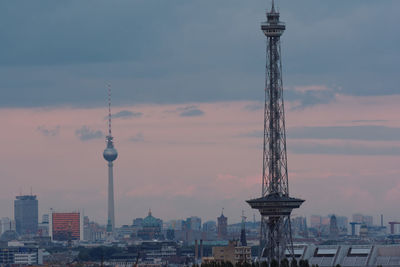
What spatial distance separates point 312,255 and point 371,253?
12.0 meters

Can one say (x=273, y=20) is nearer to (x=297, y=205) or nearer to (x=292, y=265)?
(x=297, y=205)

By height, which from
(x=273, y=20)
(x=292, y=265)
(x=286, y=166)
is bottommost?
(x=292, y=265)

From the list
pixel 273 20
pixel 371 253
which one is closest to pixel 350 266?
pixel 371 253

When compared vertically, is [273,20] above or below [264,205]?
above

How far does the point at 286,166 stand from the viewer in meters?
183

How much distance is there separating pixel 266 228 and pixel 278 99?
15835mm

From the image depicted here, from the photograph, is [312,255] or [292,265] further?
[312,255]

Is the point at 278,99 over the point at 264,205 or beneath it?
over

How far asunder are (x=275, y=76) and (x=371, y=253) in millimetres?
25146

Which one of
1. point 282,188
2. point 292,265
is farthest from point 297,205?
point 292,265

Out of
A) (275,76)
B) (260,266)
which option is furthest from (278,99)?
(260,266)

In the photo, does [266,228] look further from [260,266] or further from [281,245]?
[260,266]

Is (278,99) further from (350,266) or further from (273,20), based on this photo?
(350,266)

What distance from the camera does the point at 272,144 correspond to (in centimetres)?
18338
